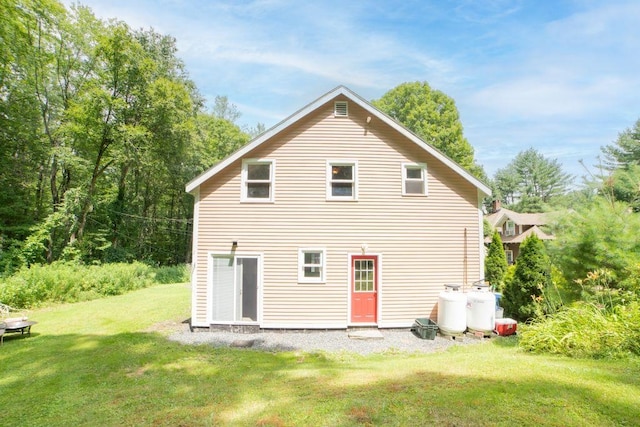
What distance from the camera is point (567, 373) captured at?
4988 mm

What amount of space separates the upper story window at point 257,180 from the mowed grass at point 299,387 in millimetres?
4690

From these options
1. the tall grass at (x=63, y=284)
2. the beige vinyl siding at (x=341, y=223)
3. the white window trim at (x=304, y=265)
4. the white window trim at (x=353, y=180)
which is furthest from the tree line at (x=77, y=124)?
the white window trim at (x=353, y=180)

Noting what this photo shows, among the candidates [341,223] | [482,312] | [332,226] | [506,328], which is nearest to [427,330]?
[482,312]

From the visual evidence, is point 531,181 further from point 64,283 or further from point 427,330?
point 64,283

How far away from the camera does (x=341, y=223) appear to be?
390 inches

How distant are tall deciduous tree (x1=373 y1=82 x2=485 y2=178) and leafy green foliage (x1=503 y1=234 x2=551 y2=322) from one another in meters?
20.8

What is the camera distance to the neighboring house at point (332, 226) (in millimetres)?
9648

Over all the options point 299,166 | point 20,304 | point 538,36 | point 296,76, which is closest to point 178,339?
point 299,166

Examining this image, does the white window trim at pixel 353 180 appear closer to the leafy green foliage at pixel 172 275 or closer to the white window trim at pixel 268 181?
the white window trim at pixel 268 181

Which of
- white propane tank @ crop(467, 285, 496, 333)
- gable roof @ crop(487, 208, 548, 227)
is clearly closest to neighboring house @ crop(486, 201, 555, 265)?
gable roof @ crop(487, 208, 548, 227)

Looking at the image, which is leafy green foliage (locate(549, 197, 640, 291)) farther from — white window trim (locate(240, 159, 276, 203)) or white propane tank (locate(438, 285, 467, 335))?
white window trim (locate(240, 159, 276, 203))

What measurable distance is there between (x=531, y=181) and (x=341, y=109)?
155ft

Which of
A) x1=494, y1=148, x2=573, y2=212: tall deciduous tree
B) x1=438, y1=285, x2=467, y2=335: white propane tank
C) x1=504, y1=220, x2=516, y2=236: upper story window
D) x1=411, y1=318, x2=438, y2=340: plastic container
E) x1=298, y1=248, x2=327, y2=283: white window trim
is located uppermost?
x1=494, y1=148, x2=573, y2=212: tall deciduous tree

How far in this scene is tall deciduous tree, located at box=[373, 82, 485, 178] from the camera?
29.2 m
